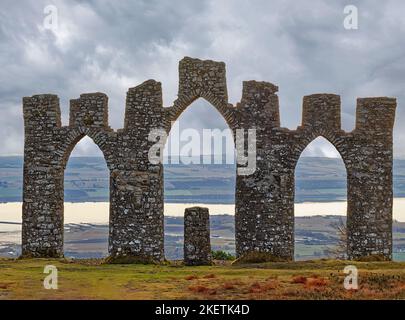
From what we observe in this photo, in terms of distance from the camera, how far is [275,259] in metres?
42.6

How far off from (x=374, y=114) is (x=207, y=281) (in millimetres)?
16213

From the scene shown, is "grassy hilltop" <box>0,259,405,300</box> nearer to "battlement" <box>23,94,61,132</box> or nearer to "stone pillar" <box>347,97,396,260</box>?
"stone pillar" <box>347,97,396,260</box>

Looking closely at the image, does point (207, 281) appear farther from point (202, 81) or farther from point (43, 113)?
point (43, 113)

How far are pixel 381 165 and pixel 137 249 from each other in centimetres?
1440

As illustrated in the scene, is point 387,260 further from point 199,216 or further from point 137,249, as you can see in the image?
point 137,249

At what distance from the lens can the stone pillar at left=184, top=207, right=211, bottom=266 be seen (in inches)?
1592

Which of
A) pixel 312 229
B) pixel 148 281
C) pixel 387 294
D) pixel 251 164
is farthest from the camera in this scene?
pixel 312 229

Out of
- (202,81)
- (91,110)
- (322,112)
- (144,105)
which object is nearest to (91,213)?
(91,110)

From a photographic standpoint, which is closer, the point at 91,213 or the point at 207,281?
the point at 207,281

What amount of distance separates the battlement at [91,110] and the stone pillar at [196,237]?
792 centimetres

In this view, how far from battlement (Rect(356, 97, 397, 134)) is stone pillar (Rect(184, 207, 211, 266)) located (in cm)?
1040

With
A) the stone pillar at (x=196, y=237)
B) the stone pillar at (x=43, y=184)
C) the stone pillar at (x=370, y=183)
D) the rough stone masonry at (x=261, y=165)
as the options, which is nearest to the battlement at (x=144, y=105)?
the rough stone masonry at (x=261, y=165)

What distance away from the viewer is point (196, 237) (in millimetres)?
40469

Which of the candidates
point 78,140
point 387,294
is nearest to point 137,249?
point 78,140
